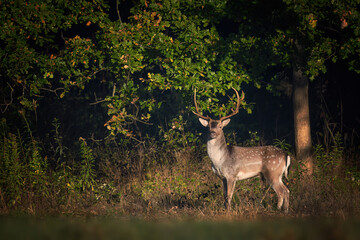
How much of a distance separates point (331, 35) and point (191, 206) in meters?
5.02

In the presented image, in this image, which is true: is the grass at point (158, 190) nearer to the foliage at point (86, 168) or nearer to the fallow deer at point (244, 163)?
the foliage at point (86, 168)

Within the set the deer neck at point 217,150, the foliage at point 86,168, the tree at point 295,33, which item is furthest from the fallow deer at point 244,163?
the foliage at point 86,168

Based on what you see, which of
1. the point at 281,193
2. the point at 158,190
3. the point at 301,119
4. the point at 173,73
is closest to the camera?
the point at 281,193

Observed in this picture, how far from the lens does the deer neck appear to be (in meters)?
7.75

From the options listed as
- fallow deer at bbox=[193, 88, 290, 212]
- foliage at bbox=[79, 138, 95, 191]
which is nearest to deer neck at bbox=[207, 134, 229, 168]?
fallow deer at bbox=[193, 88, 290, 212]

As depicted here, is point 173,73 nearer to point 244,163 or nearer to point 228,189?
point 244,163

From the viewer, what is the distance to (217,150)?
7.82 metres

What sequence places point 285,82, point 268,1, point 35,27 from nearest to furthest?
1. point 268,1
2. point 35,27
3. point 285,82

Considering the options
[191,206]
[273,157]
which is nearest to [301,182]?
[273,157]

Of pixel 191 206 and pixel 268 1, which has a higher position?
pixel 268 1

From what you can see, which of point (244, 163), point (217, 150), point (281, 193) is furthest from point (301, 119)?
point (217, 150)

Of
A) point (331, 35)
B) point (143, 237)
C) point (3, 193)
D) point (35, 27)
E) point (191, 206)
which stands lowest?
point (191, 206)

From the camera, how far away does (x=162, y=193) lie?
800 centimetres

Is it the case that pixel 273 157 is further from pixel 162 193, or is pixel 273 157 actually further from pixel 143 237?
pixel 143 237
